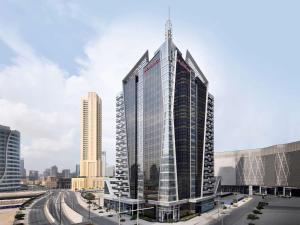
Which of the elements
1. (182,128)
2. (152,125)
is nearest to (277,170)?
(182,128)

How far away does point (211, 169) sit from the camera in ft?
392

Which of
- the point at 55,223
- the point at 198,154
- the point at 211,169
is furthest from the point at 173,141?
the point at 55,223

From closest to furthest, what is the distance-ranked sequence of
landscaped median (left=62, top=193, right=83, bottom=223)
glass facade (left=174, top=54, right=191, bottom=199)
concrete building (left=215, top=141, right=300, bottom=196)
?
1. glass facade (left=174, top=54, right=191, bottom=199)
2. landscaped median (left=62, top=193, right=83, bottom=223)
3. concrete building (left=215, top=141, right=300, bottom=196)

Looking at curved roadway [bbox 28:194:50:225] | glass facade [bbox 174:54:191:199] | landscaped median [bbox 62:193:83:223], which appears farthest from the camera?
landscaped median [bbox 62:193:83:223]

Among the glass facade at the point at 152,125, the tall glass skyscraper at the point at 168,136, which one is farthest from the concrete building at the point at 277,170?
the glass facade at the point at 152,125

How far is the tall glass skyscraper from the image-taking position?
93.3 m

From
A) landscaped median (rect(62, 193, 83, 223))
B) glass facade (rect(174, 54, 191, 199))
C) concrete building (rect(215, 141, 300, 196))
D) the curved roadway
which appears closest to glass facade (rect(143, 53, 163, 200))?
glass facade (rect(174, 54, 191, 199))

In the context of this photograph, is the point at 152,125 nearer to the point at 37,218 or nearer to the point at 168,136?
the point at 168,136

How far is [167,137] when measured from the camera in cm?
9331

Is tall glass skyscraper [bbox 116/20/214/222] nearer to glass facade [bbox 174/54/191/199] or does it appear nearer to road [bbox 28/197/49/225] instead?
glass facade [bbox 174/54/191/199]

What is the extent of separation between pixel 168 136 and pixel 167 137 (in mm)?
434

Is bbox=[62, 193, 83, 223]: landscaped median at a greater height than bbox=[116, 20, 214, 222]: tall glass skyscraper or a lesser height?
lesser

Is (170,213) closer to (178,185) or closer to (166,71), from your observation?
(178,185)

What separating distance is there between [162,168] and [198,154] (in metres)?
18.5
